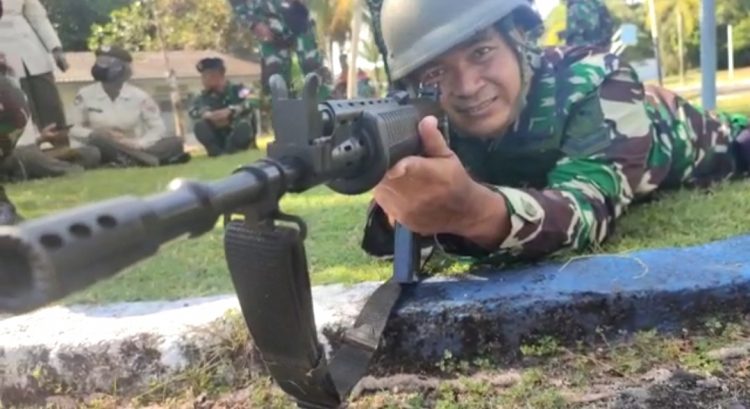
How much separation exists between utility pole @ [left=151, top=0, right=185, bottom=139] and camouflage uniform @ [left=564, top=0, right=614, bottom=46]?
3.19 metres

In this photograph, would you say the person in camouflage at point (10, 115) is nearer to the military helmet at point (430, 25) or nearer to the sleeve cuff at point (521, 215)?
the military helmet at point (430, 25)

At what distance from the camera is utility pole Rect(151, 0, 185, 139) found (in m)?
7.01

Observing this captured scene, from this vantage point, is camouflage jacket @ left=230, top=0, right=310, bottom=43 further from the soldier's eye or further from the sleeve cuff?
the sleeve cuff

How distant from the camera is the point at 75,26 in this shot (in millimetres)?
5980

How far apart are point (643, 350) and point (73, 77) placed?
520cm

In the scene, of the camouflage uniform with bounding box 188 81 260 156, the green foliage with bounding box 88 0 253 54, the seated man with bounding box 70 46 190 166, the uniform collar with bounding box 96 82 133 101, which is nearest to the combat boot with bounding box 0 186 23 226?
the seated man with bounding box 70 46 190 166

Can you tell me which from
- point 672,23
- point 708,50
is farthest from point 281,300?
A: point 672,23

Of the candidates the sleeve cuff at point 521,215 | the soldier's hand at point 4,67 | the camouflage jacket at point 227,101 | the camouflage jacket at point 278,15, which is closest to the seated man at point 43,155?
the soldier's hand at point 4,67

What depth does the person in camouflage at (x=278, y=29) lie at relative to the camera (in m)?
3.80

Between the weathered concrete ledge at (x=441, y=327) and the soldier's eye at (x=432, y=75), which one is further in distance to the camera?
the soldier's eye at (x=432, y=75)

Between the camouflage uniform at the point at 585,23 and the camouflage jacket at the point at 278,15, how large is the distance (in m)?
1.16

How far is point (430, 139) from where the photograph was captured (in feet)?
3.92

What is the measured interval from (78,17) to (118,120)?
0.91 m

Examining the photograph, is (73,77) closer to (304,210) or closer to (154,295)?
(304,210)
